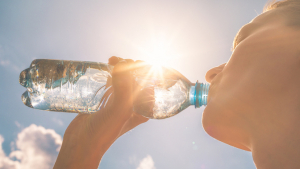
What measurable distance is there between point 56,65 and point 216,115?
6.14ft

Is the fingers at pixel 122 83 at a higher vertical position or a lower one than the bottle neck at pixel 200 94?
higher

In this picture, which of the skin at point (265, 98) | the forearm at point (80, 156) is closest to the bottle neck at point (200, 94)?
the skin at point (265, 98)

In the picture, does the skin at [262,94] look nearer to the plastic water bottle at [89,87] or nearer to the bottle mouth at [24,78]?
the plastic water bottle at [89,87]

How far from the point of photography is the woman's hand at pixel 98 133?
3.78 ft

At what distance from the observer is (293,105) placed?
0.60m

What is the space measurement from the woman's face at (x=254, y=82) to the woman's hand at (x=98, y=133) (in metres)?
0.57

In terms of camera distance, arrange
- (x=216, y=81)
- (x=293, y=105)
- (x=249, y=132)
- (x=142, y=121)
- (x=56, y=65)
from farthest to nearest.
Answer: (x=56, y=65), (x=142, y=121), (x=216, y=81), (x=249, y=132), (x=293, y=105)

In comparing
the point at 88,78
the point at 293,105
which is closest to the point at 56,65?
the point at 88,78

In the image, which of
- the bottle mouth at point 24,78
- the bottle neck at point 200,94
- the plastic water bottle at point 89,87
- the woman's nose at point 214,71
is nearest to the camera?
the woman's nose at point 214,71

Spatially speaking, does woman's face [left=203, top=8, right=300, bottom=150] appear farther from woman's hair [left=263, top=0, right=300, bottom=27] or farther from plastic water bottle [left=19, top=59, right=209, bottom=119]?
plastic water bottle [left=19, top=59, right=209, bottom=119]

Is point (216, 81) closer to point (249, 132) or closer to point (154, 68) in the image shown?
point (249, 132)

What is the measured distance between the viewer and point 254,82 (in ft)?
2.33

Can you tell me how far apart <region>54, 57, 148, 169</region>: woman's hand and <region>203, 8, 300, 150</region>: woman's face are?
0.57 m

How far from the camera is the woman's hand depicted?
1.15m
